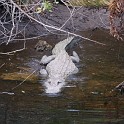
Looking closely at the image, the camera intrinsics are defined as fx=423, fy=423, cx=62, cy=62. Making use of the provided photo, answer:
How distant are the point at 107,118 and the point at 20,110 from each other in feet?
4.10

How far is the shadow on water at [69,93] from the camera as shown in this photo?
5852 millimetres

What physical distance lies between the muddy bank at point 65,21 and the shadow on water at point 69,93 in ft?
3.87

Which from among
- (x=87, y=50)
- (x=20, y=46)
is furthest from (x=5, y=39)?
(x=87, y=50)

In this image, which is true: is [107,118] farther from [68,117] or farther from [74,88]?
[74,88]

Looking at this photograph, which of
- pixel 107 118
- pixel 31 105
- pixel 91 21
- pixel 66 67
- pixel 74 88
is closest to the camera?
pixel 107 118

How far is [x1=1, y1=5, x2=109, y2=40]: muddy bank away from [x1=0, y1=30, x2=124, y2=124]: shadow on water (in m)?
1.18

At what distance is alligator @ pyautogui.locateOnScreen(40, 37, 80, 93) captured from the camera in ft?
23.9

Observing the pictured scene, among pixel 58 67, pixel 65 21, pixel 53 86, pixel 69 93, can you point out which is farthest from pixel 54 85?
pixel 65 21

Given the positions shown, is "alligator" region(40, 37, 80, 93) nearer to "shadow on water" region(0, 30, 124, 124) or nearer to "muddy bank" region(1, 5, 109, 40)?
"shadow on water" region(0, 30, 124, 124)

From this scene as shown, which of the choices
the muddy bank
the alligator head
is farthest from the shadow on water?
the muddy bank

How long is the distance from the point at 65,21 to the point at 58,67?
288cm

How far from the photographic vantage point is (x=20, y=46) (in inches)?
365

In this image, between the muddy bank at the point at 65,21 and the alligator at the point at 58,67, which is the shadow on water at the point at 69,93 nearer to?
the alligator at the point at 58,67

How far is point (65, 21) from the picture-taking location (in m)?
10.9
